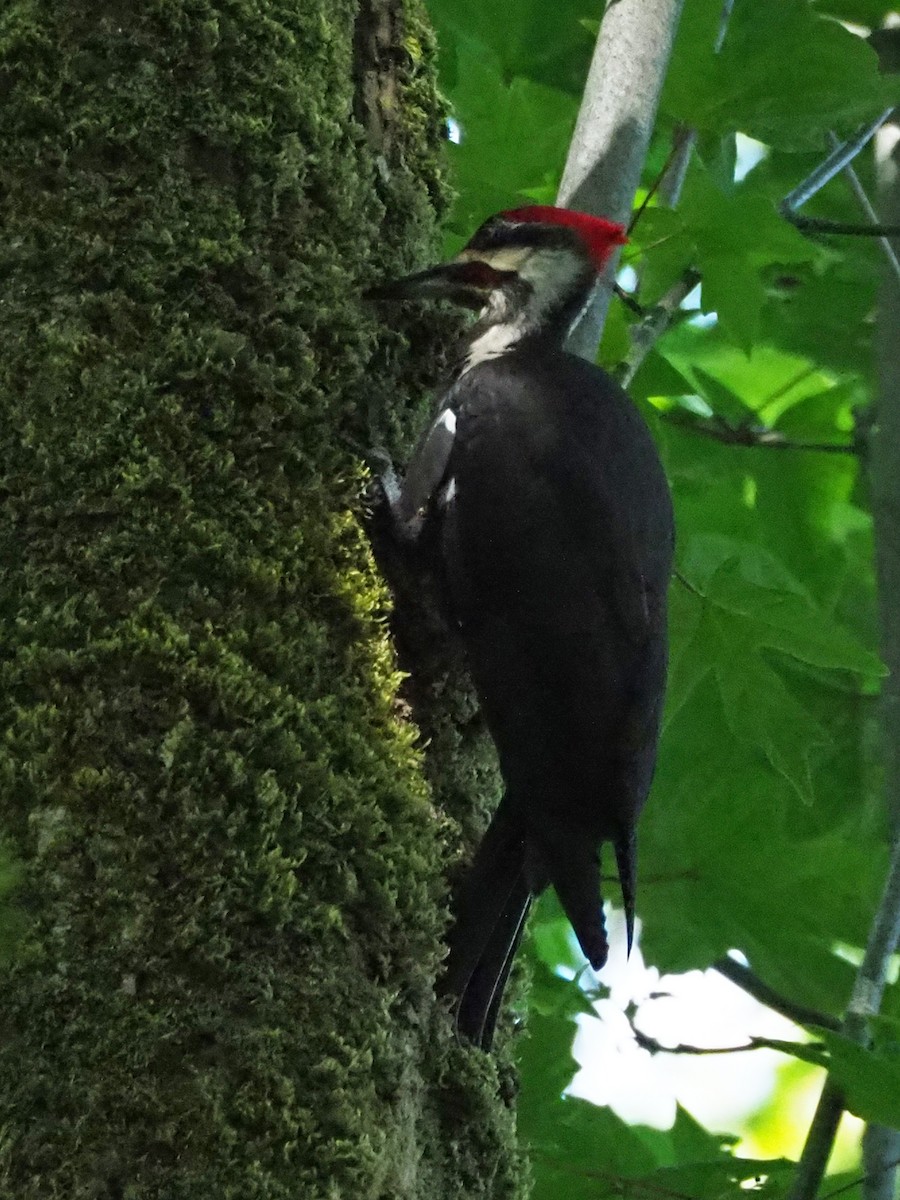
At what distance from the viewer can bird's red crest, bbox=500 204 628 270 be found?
5.99 ft

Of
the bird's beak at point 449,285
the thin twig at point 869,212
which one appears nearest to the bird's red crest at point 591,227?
the bird's beak at point 449,285

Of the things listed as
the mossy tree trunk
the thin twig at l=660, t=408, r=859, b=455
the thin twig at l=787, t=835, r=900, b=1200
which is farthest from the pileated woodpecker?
the thin twig at l=660, t=408, r=859, b=455

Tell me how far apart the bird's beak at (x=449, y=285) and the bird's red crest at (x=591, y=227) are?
111 millimetres

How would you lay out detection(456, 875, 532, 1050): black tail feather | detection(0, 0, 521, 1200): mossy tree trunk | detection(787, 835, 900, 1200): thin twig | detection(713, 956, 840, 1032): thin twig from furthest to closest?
detection(713, 956, 840, 1032): thin twig < detection(787, 835, 900, 1200): thin twig < detection(456, 875, 532, 1050): black tail feather < detection(0, 0, 521, 1200): mossy tree trunk

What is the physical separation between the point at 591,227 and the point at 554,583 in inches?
19.5

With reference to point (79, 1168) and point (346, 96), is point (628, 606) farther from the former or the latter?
point (79, 1168)

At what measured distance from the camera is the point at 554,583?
1.73 m

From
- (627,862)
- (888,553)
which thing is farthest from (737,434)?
(627,862)

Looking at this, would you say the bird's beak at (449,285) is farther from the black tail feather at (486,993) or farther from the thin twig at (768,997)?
the thin twig at (768,997)

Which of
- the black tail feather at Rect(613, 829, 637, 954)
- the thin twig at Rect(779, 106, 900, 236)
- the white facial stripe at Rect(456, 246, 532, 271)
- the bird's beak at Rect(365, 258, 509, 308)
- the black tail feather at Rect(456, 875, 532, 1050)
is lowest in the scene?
the black tail feather at Rect(456, 875, 532, 1050)

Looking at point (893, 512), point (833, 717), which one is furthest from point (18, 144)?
point (833, 717)

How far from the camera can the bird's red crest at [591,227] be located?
1826 millimetres

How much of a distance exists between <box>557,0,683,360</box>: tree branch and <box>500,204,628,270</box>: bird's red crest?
13 mm

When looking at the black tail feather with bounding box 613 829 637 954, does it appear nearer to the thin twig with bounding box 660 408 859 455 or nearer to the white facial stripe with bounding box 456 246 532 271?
the white facial stripe with bounding box 456 246 532 271
